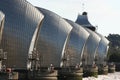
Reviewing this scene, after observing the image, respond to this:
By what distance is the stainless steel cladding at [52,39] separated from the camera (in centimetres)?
10444

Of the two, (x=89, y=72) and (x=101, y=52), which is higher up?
(x=101, y=52)

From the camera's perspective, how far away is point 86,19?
199 meters

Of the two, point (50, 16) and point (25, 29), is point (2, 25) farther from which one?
point (50, 16)

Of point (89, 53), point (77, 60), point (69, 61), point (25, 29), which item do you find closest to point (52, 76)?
point (25, 29)

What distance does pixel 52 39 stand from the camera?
110m

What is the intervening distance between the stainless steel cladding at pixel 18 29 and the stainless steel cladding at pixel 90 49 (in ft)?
199

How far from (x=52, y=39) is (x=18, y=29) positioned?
2399cm

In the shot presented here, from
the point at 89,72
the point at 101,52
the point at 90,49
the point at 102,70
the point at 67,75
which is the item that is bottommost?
the point at 67,75

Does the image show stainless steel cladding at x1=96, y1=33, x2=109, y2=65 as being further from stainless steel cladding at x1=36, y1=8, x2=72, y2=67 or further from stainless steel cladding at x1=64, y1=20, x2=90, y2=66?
stainless steel cladding at x1=36, y1=8, x2=72, y2=67

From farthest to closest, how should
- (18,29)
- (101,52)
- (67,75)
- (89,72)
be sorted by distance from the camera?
(101,52) → (89,72) → (67,75) → (18,29)

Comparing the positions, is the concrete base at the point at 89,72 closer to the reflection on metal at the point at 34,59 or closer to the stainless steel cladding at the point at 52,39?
the stainless steel cladding at the point at 52,39

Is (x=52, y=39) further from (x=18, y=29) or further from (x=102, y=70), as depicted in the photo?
(x=102, y=70)

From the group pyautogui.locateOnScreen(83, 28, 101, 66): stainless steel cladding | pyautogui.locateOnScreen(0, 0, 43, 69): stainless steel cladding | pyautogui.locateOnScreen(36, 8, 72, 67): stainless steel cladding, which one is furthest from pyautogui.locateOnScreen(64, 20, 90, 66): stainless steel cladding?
pyautogui.locateOnScreen(0, 0, 43, 69): stainless steel cladding

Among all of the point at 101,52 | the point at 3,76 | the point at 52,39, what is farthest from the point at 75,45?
the point at 3,76
